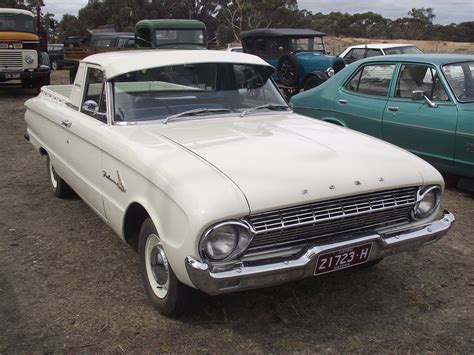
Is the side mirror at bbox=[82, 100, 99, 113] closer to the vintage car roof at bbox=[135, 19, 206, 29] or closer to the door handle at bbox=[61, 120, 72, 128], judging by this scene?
the door handle at bbox=[61, 120, 72, 128]

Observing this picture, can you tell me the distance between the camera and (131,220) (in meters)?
3.32

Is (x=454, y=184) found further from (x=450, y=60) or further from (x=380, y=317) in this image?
(x=380, y=317)

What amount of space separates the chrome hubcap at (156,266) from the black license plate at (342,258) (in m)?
0.89

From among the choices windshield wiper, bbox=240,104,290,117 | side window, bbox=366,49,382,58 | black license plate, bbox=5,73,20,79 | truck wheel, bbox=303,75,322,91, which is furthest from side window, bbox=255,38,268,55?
windshield wiper, bbox=240,104,290,117

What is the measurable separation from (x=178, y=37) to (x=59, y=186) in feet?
35.8

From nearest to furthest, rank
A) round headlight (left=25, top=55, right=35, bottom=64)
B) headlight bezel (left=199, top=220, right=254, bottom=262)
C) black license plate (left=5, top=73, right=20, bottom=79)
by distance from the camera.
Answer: headlight bezel (left=199, top=220, right=254, bottom=262) < black license plate (left=5, top=73, right=20, bottom=79) < round headlight (left=25, top=55, right=35, bottom=64)

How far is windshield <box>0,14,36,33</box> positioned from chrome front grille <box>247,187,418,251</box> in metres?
13.4

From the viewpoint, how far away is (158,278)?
314 cm

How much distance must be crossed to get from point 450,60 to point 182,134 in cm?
378

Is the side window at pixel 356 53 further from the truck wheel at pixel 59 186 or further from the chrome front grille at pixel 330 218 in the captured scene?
the chrome front grille at pixel 330 218

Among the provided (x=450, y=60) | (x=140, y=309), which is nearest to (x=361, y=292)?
(x=140, y=309)

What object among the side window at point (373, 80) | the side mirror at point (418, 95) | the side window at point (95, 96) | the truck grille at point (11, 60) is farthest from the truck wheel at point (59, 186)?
the truck grille at point (11, 60)

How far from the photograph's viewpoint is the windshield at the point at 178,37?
15.0 m

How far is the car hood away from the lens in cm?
266
